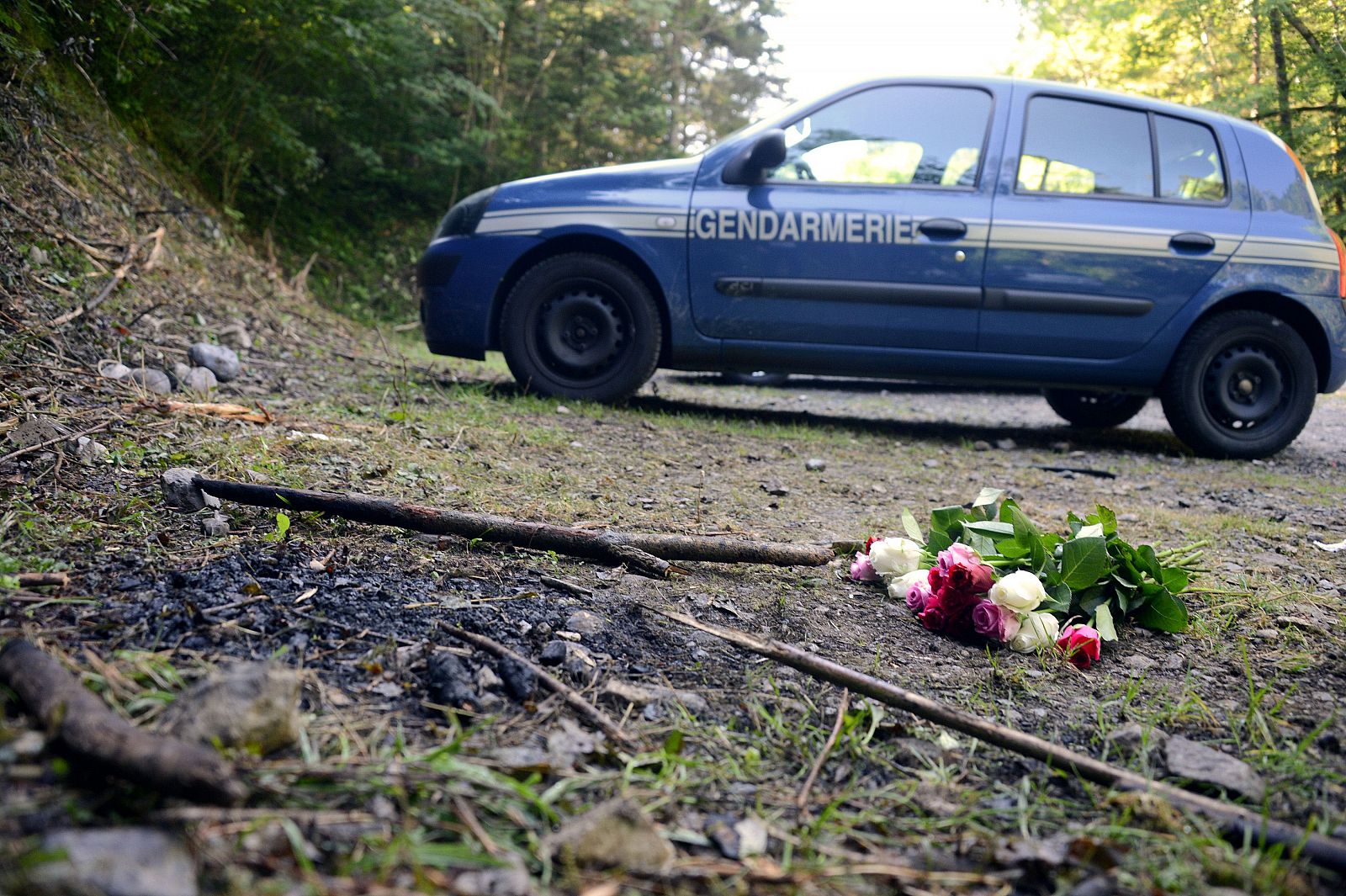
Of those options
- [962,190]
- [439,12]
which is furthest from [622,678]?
[439,12]

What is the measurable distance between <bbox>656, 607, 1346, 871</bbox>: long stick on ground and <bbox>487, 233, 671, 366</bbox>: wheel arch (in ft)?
10.7

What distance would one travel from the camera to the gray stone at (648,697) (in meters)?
1.62

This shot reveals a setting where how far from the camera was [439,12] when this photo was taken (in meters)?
10.0

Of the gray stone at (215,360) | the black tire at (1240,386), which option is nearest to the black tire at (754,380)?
the black tire at (1240,386)

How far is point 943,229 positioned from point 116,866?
4608mm

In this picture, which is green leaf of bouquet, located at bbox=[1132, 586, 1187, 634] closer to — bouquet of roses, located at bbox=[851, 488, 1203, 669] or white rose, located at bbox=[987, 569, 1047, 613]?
bouquet of roses, located at bbox=[851, 488, 1203, 669]

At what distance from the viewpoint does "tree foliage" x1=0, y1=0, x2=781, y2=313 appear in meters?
6.76

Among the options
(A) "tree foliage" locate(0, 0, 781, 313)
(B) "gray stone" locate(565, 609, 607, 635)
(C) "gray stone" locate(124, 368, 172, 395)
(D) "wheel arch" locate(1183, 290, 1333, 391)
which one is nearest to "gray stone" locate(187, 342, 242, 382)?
(C) "gray stone" locate(124, 368, 172, 395)

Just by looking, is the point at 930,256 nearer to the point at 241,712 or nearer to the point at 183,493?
the point at 183,493

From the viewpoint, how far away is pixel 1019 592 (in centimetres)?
199

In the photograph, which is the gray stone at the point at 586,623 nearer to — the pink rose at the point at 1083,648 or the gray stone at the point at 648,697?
the gray stone at the point at 648,697

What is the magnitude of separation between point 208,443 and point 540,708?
1864 mm

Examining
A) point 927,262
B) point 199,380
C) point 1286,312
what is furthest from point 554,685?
point 1286,312

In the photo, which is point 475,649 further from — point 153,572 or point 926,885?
point 926,885
